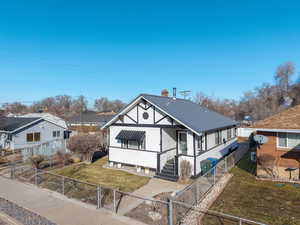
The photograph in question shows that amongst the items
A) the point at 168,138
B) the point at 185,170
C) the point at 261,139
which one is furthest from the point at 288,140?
the point at 168,138

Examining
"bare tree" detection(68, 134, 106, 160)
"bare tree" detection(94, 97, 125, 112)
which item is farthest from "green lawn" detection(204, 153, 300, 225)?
"bare tree" detection(94, 97, 125, 112)

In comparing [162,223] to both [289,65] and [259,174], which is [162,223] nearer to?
[259,174]

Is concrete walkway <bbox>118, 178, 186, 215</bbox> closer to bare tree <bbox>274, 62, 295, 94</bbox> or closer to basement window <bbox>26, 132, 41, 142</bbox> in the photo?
basement window <bbox>26, 132, 41, 142</bbox>

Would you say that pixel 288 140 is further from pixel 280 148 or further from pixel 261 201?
pixel 261 201

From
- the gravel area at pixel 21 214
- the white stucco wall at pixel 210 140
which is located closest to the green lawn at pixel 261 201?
the white stucco wall at pixel 210 140

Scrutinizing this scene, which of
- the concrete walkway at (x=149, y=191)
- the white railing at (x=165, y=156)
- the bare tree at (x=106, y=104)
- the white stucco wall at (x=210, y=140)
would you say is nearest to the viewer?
the concrete walkway at (x=149, y=191)

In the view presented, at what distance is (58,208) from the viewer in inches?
324

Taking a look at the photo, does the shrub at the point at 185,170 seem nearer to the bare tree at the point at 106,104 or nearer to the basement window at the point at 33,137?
the basement window at the point at 33,137

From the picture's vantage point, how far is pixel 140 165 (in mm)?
14031

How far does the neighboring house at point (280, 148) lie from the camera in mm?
11086

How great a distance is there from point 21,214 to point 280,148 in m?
14.5

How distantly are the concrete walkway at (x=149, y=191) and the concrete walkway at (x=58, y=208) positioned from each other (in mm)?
833

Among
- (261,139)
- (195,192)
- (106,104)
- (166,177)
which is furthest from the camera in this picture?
(106,104)

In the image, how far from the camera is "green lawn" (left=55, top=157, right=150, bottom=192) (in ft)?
37.7
